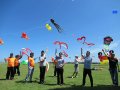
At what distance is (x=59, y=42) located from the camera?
26.0 m

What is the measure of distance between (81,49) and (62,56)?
5.37 feet

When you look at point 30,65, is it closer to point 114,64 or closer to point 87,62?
point 87,62

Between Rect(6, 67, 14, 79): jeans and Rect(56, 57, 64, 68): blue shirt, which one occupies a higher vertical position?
Rect(56, 57, 64, 68): blue shirt

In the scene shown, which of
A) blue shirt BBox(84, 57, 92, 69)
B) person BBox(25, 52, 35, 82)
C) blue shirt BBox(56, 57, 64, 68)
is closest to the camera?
blue shirt BBox(84, 57, 92, 69)

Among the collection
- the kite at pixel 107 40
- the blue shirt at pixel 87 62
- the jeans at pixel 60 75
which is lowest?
the jeans at pixel 60 75

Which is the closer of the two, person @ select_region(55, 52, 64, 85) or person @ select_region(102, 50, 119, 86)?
person @ select_region(102, 50, 119, 86)

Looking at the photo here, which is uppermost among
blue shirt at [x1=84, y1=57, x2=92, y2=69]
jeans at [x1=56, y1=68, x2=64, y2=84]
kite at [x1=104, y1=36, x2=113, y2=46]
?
kite at [x1=104, y1=36, x2=113, y2=46]

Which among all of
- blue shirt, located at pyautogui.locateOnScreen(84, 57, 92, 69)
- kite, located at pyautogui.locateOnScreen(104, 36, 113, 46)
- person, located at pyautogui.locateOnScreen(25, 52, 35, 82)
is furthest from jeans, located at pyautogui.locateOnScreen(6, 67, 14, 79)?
kite, located at pyautogui.locateOnScreen(104, 36, 113, 46)

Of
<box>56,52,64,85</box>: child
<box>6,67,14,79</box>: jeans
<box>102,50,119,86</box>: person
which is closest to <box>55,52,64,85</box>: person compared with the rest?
<box>56,52,64,85</box>: child

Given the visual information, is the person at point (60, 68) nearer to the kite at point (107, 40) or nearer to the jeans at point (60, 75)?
the jeans at point (60, 75)

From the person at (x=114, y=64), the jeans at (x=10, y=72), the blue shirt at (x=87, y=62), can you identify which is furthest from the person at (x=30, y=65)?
the person at (x=114, y=64)

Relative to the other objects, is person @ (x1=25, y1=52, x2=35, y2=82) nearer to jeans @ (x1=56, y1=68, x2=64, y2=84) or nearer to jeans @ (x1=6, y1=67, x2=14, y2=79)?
jeans @ (x1=56, y1=68, x2=64, y2=84)

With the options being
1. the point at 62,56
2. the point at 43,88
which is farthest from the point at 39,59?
the point at 43,88

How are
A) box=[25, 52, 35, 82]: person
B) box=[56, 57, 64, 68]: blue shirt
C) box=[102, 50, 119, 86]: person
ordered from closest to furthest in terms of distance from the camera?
box=[102, 50, 119, 86]: person, box=[56, 57, 64, 68]: blue shirt, box=[25, 52, 35, 82]: person
